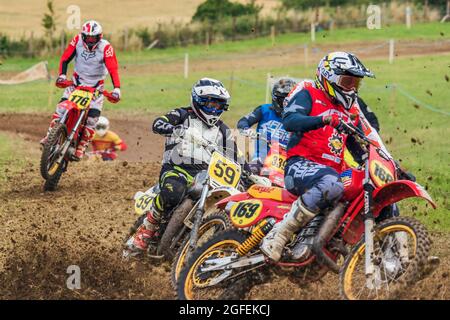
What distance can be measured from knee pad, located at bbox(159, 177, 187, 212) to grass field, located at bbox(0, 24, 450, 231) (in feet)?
14.6

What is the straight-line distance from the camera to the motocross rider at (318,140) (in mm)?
7824

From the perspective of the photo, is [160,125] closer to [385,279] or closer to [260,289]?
[260,289]

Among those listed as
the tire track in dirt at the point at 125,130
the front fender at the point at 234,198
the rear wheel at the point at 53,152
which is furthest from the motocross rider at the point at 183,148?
the tire track in dirt at the point at 125,130

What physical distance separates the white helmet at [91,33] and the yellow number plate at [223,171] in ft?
22.6

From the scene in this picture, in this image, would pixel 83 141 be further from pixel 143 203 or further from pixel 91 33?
pixel 143 203

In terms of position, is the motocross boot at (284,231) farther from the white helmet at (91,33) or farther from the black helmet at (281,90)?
the white helmet at (91,33)

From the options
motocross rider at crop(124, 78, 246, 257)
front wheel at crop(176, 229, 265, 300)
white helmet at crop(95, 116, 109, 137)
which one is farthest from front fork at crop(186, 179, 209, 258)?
white helmet at crop(95, 116, 109, 137)

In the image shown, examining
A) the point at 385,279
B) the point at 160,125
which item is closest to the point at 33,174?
the point at 160,125

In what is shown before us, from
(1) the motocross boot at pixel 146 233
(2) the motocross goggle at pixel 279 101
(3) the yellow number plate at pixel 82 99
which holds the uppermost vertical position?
(2) the motocross goggle at pixel 279 101

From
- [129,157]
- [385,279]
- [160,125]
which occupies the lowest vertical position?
[129,157]

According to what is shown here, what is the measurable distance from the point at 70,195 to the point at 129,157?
668 cm

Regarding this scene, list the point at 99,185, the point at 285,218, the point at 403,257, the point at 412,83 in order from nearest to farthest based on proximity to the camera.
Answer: the point at 403,257
the point at 285,218
the point at 99,185
the point at 412,83

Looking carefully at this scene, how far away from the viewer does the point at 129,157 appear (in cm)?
2139

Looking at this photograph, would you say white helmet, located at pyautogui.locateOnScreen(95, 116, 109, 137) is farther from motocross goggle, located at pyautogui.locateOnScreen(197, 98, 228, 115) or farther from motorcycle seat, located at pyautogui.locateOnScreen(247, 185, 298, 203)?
motorcycle seat, located at pyautogui.locateOnScreen(247, 185, 298, 203)
